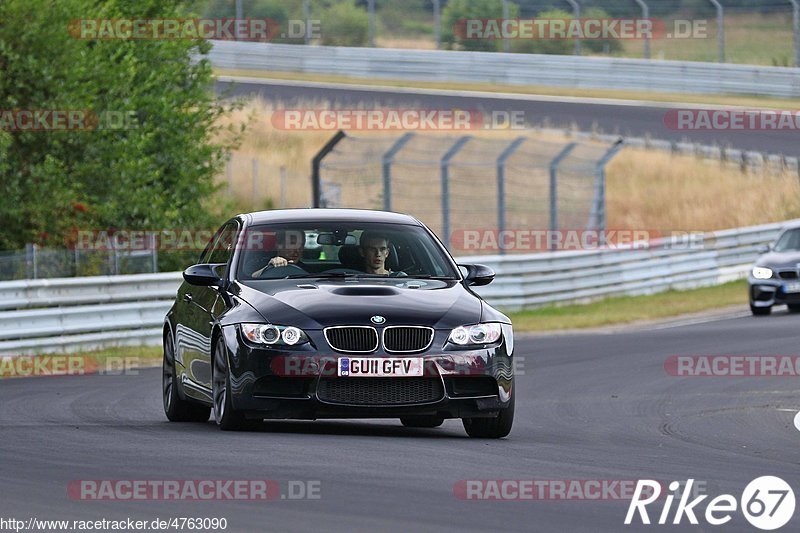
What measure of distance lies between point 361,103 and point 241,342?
3269cm

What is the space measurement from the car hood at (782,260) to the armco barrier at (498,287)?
132 inches

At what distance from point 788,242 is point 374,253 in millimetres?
15219

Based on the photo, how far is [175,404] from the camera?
11.6m

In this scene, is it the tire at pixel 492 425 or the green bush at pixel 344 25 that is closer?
the tire at pixel 492 425

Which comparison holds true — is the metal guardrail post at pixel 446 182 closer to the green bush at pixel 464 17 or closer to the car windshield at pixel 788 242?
the car windshield at pixel 788 242

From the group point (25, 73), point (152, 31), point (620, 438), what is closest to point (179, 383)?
point (620, 438)

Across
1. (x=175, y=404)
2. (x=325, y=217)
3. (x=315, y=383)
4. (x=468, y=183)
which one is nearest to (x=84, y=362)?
(x=175, y=404)

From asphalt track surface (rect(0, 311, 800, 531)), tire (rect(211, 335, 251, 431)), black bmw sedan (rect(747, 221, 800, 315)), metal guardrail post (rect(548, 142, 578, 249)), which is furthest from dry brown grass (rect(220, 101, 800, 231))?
tire (rect(211, 335, 251, 431))

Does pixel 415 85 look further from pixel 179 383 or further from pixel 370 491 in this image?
pixel 370 491

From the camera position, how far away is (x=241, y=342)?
32.2ft

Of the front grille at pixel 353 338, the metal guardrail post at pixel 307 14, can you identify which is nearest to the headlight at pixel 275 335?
the front grille at pixel 353 338

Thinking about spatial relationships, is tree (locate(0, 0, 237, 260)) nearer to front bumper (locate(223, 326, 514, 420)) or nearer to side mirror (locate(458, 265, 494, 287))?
side mirror (locate(458, 265, 494, 287))

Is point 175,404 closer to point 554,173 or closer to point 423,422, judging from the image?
point 423,422

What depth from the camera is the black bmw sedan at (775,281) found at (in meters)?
23.6
